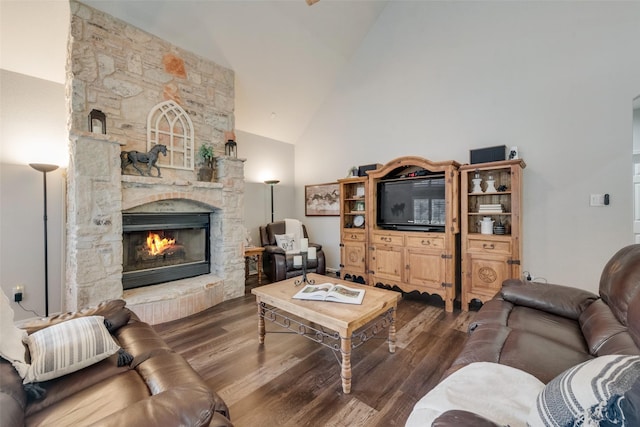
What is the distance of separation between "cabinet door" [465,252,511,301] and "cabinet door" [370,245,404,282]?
0.84 m

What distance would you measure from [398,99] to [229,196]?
9.74 feet

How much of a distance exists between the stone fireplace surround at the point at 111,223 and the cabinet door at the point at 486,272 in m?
3.11

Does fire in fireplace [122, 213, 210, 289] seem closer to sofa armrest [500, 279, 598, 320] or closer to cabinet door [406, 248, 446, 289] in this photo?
cabinet door [406, 248, 446, 289]

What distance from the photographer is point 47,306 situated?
2.87 metres

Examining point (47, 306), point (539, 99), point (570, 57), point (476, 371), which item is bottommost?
point (47, 306)

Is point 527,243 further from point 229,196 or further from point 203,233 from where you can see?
point 203,233

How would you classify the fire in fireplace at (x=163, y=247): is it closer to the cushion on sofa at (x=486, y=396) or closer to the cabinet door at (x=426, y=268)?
the cabinet door at (x=426, y=268)

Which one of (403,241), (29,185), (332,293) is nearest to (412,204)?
(403,241)

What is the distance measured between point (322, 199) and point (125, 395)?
4.36 m

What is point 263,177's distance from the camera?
5.19 meters

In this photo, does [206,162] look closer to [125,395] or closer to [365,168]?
[365,168]

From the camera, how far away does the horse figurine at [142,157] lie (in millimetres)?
2904

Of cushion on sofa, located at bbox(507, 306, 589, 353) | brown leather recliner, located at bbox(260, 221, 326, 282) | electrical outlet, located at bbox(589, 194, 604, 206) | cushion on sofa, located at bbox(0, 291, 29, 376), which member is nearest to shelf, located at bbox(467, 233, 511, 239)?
electrical outlet, located at bbox(589, 194, 604, 206)

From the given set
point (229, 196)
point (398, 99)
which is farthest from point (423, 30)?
point (229, 196)
